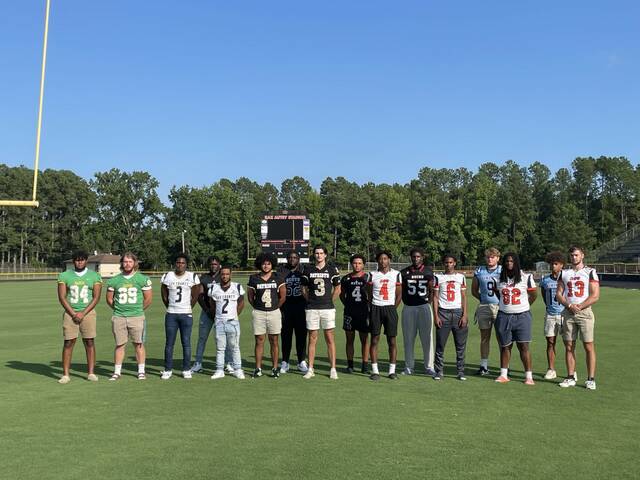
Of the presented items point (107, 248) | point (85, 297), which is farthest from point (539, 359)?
point (107, 248)

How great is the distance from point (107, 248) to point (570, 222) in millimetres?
69577

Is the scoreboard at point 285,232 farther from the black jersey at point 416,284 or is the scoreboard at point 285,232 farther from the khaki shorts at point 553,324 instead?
the khaki shorts at point 553,324

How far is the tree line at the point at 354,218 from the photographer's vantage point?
93.0 m

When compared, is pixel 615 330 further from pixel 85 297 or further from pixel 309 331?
pixel 85 297

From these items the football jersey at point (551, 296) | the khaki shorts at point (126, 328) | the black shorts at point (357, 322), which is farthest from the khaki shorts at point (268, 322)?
the football jersey at point (551, 296)

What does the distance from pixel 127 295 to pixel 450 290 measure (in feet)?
16.1

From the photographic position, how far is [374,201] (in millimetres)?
100812

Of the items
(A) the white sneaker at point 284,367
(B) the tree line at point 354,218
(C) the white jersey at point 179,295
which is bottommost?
(A) the white sneaker at point 284,367

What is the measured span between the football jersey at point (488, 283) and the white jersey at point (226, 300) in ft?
12.3

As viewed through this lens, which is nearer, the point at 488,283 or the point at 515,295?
the point at 515,295

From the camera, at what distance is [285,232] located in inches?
1845

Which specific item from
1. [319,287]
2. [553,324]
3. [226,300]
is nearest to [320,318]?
[319,287]

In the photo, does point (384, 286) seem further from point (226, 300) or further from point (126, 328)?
point (126, 328)

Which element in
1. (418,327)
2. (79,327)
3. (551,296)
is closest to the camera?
(79,327)
